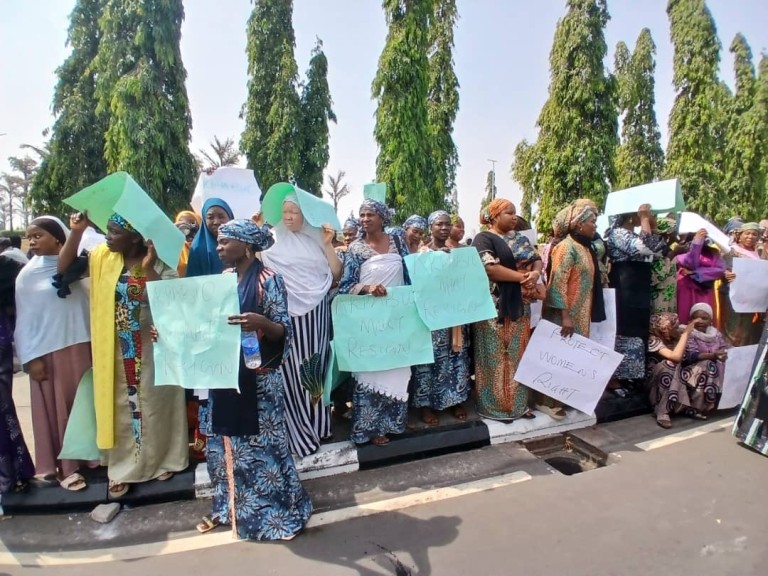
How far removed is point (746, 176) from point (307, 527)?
941 inches

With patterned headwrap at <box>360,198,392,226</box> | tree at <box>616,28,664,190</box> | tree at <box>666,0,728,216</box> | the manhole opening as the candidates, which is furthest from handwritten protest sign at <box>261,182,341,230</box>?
tree at <box>616,28,664,190</box>

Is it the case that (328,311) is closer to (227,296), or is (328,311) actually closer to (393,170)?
(227,296)

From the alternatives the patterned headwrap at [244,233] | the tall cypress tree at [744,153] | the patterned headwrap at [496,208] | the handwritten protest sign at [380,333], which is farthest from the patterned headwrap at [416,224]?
the tall cypress tree at [744,153]

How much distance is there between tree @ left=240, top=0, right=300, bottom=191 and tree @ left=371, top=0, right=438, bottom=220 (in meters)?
4.12

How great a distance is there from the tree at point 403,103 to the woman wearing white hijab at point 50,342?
40.3 feet

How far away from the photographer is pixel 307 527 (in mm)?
2512

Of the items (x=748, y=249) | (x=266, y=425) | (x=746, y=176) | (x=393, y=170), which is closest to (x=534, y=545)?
(x=266, y=425)

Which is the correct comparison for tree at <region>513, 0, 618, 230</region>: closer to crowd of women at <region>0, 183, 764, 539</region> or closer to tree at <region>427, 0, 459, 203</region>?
tree at <region>427, 0, 459, 203</region>

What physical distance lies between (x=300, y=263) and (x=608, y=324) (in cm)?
277

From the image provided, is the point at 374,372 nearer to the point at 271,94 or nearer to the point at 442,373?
the point at 442,373

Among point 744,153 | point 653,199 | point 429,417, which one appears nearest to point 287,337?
point 429,417

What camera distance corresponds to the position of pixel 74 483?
2.79 meters

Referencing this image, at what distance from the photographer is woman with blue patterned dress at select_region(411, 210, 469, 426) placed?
363 centimetres

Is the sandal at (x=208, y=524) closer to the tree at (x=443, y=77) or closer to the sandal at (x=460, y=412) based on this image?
the sandal at (x=460, y=412)
